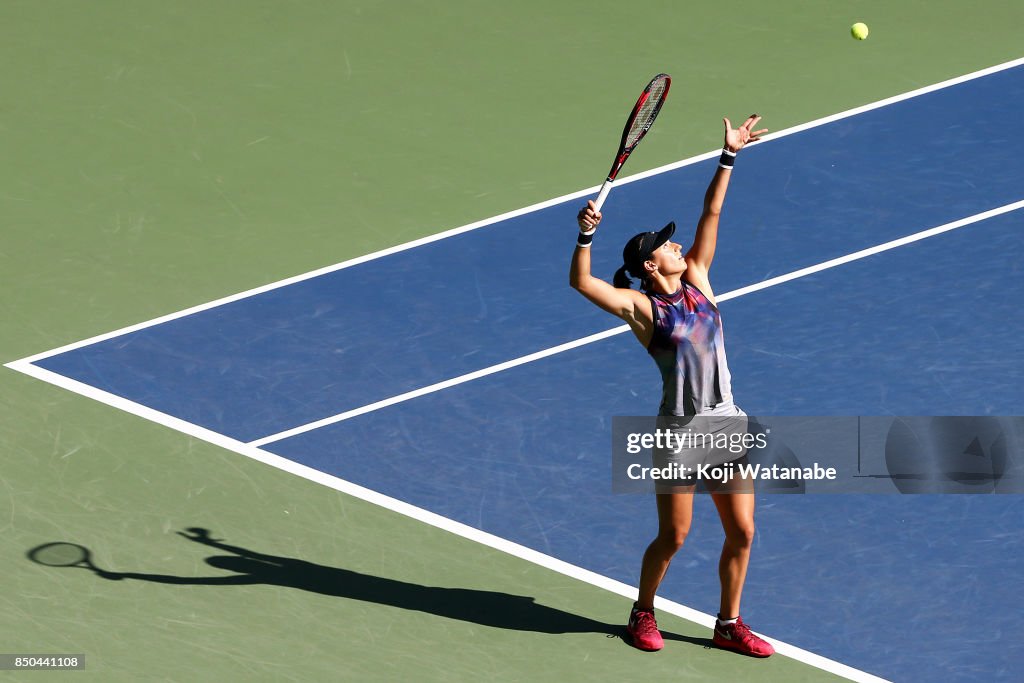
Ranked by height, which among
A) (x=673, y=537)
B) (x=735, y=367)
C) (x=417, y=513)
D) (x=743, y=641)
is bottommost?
(x=743, y=641)

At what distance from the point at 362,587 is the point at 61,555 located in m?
1.79

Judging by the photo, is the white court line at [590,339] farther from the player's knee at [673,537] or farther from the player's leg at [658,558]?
the player's knee at [673,537]

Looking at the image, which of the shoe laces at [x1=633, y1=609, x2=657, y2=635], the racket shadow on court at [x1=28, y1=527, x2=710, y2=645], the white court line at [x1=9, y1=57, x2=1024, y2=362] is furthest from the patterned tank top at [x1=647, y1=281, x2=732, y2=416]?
the white court line at [x1=9, y1=57, x2=1024, y2=362]

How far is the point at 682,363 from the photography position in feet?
35.0

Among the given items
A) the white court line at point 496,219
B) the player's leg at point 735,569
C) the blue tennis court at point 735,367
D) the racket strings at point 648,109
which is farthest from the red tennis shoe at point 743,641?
the white court line at point 496,219

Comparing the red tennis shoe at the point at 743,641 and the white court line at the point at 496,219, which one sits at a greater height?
the white court line at the point at 496,219

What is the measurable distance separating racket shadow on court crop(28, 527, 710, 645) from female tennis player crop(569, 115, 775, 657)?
19.0 inches

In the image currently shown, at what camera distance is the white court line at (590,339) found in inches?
531

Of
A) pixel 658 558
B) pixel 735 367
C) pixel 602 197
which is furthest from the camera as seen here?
pixel 735 367

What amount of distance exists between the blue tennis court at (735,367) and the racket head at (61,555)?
1635mm

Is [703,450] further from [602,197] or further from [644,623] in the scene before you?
[602,197]

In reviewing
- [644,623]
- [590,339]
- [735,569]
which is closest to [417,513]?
[644,623]

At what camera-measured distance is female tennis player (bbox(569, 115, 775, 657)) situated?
1065 cm

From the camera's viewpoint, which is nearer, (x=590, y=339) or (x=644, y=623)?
(x=644, y=623)
